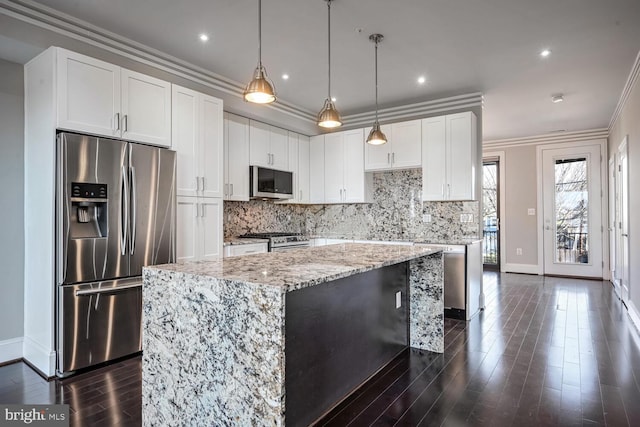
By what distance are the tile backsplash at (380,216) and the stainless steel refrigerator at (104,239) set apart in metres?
1.63

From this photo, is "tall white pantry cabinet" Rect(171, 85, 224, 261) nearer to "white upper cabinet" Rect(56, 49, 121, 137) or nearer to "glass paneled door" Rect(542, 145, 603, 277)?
"white upper cabinet" Rect(56, 49, 121, 137)

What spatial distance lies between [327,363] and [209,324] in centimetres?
84

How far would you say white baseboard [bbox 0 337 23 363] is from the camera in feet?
9.67

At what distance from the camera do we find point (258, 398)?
1500 millimetres

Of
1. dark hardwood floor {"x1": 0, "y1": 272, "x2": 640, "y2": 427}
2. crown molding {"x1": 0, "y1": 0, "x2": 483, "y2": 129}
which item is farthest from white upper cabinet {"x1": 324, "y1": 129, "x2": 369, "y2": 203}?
dark hardwood floor {"x1": 0, "y1": 272, "x2": 640, "y2": 427}

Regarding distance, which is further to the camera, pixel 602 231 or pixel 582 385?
pixel 602 231

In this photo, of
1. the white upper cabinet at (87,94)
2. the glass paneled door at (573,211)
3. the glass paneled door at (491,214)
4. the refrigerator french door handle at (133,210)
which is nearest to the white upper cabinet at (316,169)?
the refrigerator french door handle at (133,210)

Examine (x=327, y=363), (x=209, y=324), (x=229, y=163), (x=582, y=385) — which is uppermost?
(x=229, y=163)

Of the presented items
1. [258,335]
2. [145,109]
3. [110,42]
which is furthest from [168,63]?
[258,335]

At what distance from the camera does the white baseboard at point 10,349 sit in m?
2.95

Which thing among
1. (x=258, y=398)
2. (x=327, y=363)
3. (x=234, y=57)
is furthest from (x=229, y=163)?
(x=258, y=398)

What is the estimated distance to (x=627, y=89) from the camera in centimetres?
443

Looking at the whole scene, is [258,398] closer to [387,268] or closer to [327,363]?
[327,363]

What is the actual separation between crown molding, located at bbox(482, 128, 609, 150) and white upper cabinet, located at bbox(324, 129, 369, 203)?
12.1 ft
